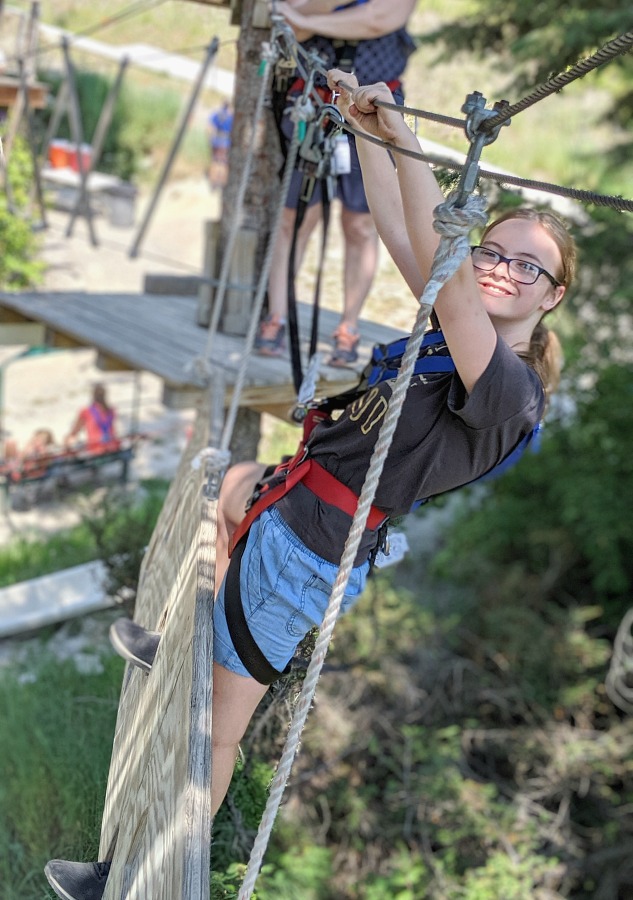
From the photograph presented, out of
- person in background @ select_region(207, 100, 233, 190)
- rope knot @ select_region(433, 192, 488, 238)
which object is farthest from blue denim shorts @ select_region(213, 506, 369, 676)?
person in background @ select_region(207, 100, 233, 190)

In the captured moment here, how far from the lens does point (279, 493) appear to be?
1764 mm

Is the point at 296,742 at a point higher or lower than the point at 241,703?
higher

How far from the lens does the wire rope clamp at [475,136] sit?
1.21 m

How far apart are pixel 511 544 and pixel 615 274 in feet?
9.53

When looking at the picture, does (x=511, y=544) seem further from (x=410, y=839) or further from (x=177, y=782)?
(x=177, y=782)

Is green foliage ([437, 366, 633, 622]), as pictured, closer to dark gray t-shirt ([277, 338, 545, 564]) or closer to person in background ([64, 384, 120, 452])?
person in background ([64, 384, 120, 452])

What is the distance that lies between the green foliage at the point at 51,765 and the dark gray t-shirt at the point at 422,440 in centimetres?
74

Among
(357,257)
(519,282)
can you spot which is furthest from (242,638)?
(357,257)

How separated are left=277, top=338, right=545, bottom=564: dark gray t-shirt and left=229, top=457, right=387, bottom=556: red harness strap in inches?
0.5

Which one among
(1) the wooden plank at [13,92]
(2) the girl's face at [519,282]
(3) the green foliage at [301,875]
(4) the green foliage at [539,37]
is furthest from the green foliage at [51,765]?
(1) the wooden plank at [13,92]

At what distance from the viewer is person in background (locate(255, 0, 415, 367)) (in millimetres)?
2828

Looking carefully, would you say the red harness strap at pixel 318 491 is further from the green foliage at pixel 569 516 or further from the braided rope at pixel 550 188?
the green foliage at pixel 569 516

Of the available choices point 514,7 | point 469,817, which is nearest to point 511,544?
point 469,817

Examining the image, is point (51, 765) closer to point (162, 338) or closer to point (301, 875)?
point (162, 338)
